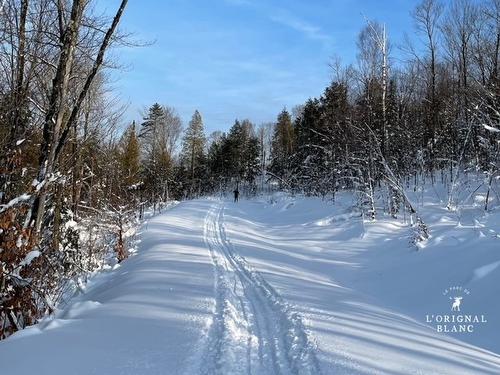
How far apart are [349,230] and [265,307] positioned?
727 centimetres

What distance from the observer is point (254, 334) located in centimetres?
544

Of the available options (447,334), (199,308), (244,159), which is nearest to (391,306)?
(447,334)

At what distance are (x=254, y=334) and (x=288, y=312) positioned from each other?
3.13 ft

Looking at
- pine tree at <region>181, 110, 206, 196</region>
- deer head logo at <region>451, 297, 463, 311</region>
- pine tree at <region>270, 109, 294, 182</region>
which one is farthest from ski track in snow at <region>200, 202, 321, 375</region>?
pine tree at <region>181, 110, 206, 196</region>

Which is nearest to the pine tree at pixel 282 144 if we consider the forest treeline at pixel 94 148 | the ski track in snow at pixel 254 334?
the forest treeline at pixel 94 148

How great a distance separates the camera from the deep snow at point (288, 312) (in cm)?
450

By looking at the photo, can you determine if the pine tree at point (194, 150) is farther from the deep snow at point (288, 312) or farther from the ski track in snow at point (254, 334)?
the ski track in snow at point (254, 334)

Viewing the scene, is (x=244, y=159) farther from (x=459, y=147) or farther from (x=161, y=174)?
(x=459, y=147)

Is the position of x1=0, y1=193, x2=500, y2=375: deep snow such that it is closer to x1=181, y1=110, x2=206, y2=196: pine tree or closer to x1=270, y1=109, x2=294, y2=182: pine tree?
x1=270, y1=109, x2=294, y2=182: pine tree

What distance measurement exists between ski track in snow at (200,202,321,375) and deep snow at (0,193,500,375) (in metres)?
0.02

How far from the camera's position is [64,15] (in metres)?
7.74

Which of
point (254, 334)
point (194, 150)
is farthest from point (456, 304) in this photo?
point (194, 150)

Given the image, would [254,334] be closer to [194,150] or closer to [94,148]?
[94,148]

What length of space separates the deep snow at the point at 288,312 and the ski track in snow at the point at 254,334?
20 millimetres
